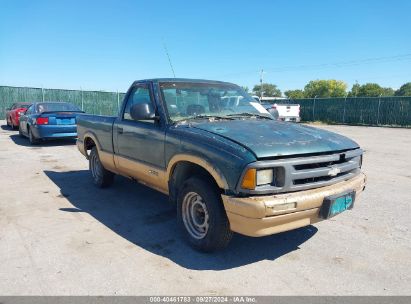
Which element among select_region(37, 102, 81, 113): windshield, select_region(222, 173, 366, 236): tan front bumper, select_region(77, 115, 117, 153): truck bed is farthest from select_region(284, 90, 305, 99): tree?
select_region(222, 173, 366, 236): tan front bumper

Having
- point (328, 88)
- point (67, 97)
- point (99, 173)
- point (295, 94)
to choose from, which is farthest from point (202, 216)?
point (295, 94)

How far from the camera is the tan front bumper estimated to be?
114 inches

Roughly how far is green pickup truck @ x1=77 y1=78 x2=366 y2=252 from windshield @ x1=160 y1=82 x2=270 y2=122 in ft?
0.04

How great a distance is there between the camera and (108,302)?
270cm

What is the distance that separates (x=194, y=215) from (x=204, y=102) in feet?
4.87

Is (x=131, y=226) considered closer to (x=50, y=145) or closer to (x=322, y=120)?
(x=50, y=145)

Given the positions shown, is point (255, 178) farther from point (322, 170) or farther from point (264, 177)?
point (322, 170)

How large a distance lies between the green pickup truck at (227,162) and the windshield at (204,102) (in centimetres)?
1

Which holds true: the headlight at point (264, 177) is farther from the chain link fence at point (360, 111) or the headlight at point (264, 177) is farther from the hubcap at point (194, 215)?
the chain link fence at point (360, 111)

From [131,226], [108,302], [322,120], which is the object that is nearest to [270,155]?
[108,302]

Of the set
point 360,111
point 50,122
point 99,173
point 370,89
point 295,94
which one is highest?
point 370,89

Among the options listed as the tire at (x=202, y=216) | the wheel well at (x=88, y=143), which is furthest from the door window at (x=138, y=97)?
the wheel well at (x=88, y=143)

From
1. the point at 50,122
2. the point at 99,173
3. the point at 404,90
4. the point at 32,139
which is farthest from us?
the point at 404,90

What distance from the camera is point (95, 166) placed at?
6.26m
